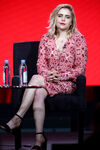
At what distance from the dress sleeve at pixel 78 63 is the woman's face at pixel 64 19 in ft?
0.60

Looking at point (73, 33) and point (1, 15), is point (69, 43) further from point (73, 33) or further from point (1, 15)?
point (1, 15)

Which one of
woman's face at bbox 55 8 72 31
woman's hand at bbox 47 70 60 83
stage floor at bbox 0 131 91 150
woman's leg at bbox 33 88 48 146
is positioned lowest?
stage floor at bbox 0 131 91 150

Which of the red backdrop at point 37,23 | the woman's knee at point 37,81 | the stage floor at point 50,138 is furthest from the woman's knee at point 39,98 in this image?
the red backdrop at point 37,23

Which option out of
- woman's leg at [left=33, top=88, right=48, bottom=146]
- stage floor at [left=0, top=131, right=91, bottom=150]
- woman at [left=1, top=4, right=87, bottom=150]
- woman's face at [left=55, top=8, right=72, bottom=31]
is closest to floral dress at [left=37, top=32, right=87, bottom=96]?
woman at [left=1, top=4, right=87, bottom=150]

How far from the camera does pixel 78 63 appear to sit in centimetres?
247

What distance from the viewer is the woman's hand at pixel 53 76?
229 centimetres

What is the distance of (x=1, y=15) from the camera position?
3.44 metres

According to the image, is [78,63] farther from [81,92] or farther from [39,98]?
[39,98]

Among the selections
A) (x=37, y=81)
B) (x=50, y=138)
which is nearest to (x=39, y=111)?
(x=37, y=81)

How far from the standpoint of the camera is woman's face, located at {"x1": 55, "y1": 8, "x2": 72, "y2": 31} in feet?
8.48

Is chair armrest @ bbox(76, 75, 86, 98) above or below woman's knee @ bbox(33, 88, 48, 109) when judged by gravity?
above

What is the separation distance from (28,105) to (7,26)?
1607 millimetres

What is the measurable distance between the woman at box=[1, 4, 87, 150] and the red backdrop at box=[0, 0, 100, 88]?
0.68 m

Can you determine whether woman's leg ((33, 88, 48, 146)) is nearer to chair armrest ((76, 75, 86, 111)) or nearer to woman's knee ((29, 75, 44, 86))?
woman's knee ((29, 75, 44, 86))
